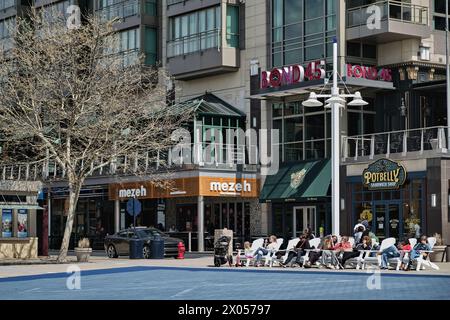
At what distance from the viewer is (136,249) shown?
137 feet

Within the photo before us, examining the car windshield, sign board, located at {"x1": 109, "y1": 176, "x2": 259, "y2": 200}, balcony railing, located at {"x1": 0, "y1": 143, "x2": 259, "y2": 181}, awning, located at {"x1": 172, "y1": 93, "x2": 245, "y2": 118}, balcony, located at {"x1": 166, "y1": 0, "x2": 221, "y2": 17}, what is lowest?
the car windshield

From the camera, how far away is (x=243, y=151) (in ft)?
170

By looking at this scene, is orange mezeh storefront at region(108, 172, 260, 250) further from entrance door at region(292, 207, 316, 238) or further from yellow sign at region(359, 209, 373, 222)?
yellow sign at region(359, 209, 373, 222)

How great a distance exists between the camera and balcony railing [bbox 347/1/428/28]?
4525 centimetres

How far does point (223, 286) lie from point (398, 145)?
20202 millimetres

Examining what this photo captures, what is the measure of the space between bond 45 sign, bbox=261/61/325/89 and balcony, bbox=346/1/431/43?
236 cm

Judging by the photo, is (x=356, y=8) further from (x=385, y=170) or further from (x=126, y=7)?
(x=126, y=7)

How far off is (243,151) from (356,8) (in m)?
10.0

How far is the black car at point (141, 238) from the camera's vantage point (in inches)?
1656

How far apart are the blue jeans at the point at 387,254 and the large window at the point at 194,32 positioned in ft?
76.8

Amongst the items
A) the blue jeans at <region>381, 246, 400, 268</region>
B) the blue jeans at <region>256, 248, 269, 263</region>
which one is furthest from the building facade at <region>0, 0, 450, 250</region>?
the blue jeans at <region>381, 246, 400, 268</region>
